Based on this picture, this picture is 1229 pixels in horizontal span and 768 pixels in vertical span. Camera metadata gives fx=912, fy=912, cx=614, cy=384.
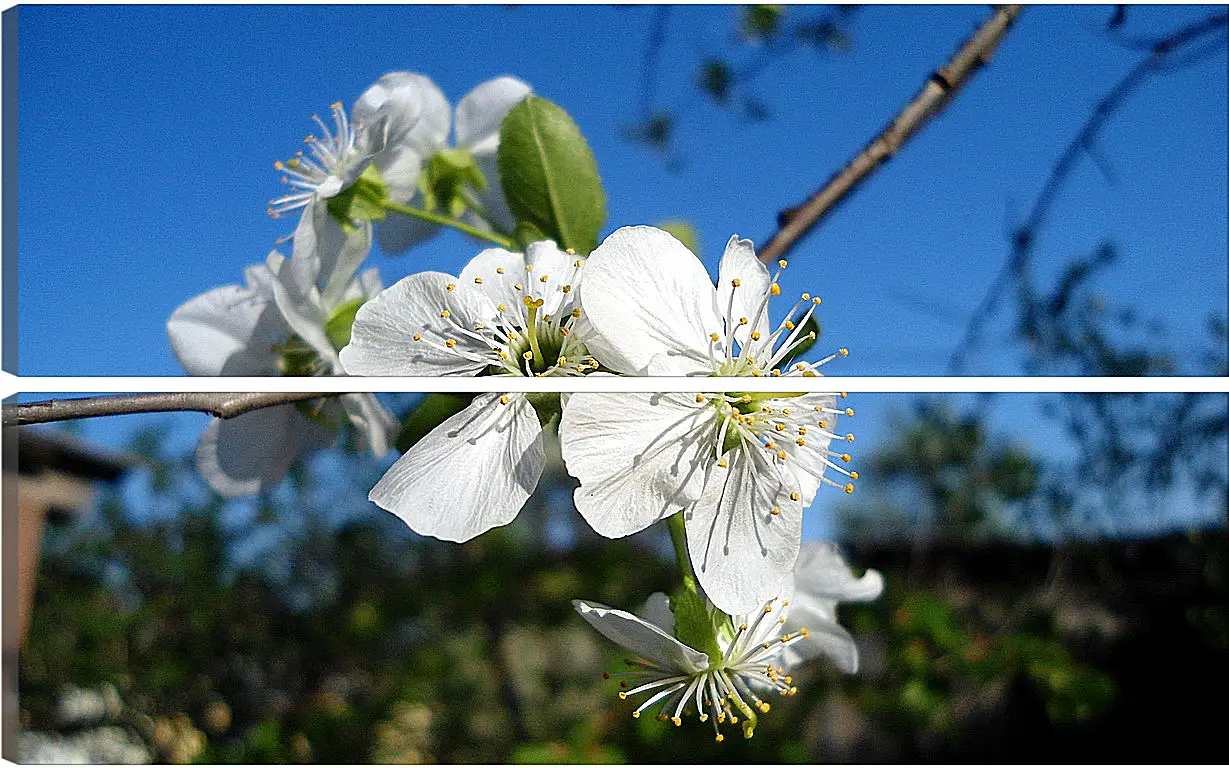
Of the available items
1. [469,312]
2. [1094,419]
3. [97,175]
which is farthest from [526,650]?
[469,312]

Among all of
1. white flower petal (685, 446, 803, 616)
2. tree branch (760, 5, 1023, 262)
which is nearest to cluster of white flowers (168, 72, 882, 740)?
white flower petal (685, 446, 803, 616)

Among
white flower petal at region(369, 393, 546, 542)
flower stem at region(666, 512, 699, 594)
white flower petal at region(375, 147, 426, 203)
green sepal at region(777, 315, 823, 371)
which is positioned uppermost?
white flower petal at region(375, 147, 426, 203)

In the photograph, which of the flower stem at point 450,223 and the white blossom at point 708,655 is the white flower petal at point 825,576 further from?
the flower stem at point 450,223

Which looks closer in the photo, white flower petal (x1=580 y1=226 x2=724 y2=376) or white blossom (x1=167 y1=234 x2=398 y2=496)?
white flower petal (x1=580 y1=226 x2=724 y2=376)

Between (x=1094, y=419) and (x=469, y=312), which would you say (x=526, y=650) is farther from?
(x=469, y=312)

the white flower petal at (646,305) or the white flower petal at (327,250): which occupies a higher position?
the white flower petal at (327,250)

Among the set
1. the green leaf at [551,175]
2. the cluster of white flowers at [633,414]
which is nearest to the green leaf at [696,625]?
the cluster of white flowers at [633,414]

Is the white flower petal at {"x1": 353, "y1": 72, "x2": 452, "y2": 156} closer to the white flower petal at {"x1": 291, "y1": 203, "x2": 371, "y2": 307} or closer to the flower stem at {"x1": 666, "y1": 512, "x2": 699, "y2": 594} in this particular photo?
the white flower petal at {"x1": 291, "y1": 203, "x2": 371, "y2": 307}
